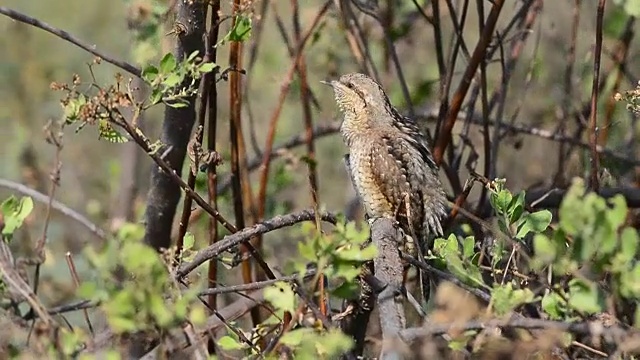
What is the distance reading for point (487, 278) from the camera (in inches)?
137

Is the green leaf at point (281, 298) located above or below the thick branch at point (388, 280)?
above

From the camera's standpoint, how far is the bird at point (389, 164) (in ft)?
12.1

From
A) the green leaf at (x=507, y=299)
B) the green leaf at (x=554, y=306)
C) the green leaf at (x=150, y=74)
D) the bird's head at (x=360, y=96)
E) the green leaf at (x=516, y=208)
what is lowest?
the green leaf at (x=554, y=306)

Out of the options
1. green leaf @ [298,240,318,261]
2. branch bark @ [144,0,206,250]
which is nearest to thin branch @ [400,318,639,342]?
green leaf @ [298,240,318,261]

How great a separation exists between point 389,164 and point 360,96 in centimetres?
43

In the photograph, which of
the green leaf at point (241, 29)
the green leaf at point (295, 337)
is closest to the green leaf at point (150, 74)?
the green leaf at point (241, 29)

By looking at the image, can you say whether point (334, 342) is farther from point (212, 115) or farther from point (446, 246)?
point (212, 115)

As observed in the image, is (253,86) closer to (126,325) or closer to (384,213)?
(384,213)

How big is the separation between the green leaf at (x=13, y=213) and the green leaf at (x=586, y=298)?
3.80 ft

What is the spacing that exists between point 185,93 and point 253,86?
4.81 meters

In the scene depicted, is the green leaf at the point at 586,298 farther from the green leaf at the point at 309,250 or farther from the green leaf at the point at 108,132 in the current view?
the green leaf at the point at 108,132

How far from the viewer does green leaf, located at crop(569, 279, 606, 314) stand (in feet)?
5.56

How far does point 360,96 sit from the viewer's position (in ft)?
13.5

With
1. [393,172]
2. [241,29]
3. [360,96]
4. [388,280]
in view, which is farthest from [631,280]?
[360,96]
